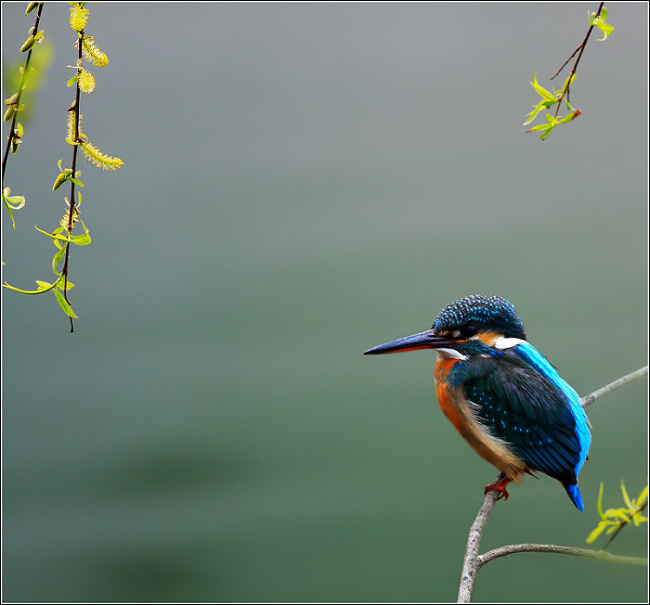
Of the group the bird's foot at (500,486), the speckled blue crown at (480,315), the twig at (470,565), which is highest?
the speckled blue crown at (480,315)

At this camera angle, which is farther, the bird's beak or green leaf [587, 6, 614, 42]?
the bird's beak

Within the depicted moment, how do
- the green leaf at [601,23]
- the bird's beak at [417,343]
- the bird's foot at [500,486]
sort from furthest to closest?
1. the bird's foot at [500,486]
2. the bird's beak at [417,343]
3. the green leaf at [601,23]

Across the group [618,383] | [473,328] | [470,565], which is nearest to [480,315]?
[473,328]

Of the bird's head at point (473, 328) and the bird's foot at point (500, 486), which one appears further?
the bird's foot at point (500, 486)

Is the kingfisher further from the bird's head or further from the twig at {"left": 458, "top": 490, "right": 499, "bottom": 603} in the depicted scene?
the twig at {"left": 458, "top": 490, "right": 499, "bottom": 603}

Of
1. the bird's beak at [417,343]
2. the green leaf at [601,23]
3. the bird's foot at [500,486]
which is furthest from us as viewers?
the bird's foot at [500,486]

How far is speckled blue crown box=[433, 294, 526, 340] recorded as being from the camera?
87 cm

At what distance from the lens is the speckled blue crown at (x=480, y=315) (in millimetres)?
871

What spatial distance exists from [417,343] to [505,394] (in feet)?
0.50

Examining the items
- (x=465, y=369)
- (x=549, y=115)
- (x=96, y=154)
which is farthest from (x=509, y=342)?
(x=96, y=154)

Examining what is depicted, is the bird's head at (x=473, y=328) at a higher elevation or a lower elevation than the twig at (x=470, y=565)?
higher

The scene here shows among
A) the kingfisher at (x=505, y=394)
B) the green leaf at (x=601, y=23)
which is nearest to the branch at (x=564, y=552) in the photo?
the kingfisher at (x=505, y=394)

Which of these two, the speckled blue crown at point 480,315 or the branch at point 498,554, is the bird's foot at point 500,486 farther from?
the speckled blue crown at point 480,315

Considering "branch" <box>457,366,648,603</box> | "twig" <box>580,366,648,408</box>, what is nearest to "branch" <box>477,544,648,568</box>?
"branch" <box>457,366,648,603</box>
